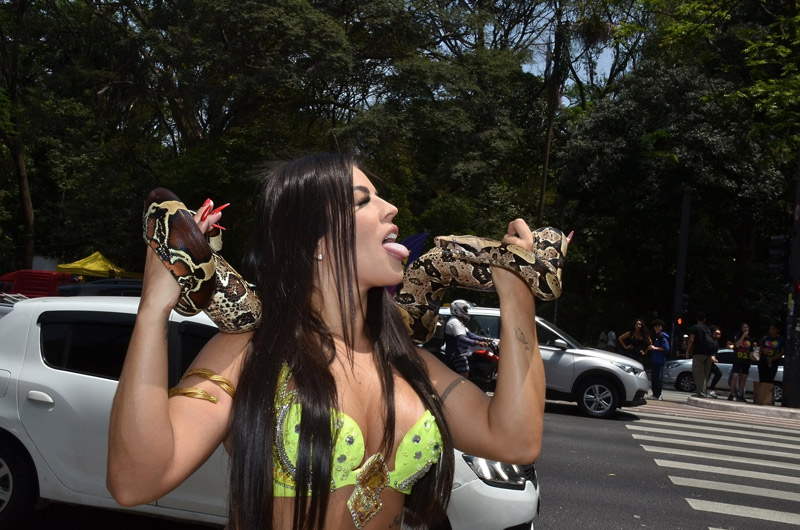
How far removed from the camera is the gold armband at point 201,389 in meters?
1.72

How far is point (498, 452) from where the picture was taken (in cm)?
200

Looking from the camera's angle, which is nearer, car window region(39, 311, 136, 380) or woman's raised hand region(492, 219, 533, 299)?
woman's raised hand region(492, 219, 533, 299)

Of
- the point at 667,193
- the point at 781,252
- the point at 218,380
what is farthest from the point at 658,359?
the point at 218,380

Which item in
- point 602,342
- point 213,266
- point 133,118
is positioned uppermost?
point 133,118

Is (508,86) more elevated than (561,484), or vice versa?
(508,86)

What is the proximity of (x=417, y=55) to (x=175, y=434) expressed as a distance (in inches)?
851

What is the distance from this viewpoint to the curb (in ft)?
50.1

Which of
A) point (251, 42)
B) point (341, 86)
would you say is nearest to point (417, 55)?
point (341, 86)

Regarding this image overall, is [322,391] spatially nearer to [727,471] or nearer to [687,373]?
[727,471]

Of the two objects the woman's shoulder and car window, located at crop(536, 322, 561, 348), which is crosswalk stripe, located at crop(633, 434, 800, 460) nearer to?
car window, located at crop(536, 322, 561, 348)

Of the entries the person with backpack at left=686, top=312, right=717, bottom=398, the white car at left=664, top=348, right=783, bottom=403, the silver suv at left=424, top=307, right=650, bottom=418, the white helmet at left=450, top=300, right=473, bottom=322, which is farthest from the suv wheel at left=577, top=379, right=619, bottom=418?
the white car at left=664, top=348, right=783, bottom=403

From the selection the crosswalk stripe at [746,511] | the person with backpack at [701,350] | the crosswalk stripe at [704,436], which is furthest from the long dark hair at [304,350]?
the person with backpack at [701,350]

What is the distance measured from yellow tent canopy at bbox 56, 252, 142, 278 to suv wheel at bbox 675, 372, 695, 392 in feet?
56.0

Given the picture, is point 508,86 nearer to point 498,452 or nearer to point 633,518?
point 633,518
